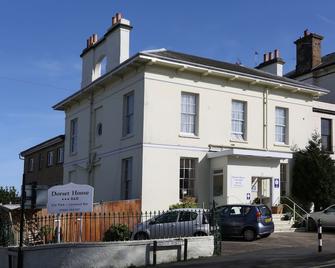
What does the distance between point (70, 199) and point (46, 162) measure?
27551 mm

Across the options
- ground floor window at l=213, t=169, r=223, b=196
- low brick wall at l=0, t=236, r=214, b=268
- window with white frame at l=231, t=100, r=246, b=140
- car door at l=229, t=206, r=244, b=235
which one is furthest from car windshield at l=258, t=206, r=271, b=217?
window with white frame at l=231, t=100, r=246, b=140

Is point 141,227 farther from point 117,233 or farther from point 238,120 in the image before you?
point 238,120

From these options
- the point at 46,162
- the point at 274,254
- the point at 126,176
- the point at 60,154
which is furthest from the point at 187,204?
the point at 46,162

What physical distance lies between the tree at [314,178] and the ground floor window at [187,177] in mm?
5836

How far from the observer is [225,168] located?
24250 millimetres

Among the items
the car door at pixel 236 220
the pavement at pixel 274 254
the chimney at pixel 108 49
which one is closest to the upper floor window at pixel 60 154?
the chimney at pixel 108 49

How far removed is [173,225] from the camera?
17.8 meters

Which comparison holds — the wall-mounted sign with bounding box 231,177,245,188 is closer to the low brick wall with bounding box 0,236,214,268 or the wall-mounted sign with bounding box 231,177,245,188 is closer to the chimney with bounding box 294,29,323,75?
the low brick wall with bounding box 0,236,214,268

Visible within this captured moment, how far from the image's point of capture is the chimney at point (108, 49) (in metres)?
27.5

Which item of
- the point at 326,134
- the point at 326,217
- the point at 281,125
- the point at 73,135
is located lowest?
the point at 326,217

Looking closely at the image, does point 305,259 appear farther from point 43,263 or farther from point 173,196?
point 173,196

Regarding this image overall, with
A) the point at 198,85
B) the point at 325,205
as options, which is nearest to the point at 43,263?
the point at 198,85

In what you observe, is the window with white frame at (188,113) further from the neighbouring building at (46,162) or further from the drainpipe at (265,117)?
the neighbouring building at (46,162)

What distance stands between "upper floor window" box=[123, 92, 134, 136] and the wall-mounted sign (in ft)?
17.9
